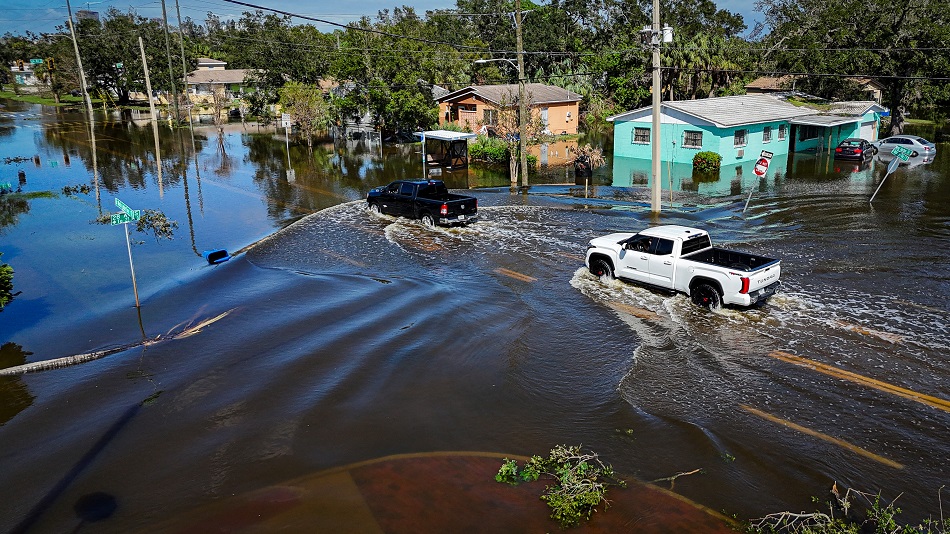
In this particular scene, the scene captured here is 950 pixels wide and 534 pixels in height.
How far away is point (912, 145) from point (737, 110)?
10444 millimetres

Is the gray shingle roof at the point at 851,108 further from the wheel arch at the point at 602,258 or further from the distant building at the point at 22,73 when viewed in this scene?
the distant building at the point at 22,73

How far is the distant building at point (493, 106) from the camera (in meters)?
50.7

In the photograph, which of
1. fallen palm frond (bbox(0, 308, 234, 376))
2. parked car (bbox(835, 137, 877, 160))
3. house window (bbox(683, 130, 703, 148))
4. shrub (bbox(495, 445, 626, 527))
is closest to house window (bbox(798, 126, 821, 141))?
parked car (bbox(835, 137, 877, 160))

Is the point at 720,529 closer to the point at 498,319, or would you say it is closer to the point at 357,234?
the point at 498,319

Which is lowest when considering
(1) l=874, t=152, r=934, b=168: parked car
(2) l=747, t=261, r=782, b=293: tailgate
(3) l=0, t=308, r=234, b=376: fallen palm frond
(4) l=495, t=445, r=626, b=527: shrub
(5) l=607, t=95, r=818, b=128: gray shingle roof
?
(4) l=495, t=445, r=626, b=527: shrub

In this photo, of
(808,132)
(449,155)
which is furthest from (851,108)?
(449,155)

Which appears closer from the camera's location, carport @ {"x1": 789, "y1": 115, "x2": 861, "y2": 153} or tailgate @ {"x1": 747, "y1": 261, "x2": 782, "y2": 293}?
tailgate @ {"x1": 747, "y1": 261, "x2": 782, "y2": 293}

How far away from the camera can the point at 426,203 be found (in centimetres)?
2477

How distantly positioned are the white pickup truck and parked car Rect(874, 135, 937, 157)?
30271mm

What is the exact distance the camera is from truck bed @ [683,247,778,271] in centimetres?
1516

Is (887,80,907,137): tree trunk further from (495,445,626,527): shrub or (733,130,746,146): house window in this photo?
(495,445,626,527): shrub

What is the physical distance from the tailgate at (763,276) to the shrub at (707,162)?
79.1ft

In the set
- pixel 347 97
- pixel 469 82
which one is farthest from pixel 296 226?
pixel 469 82

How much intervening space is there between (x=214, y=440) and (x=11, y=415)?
420cm
